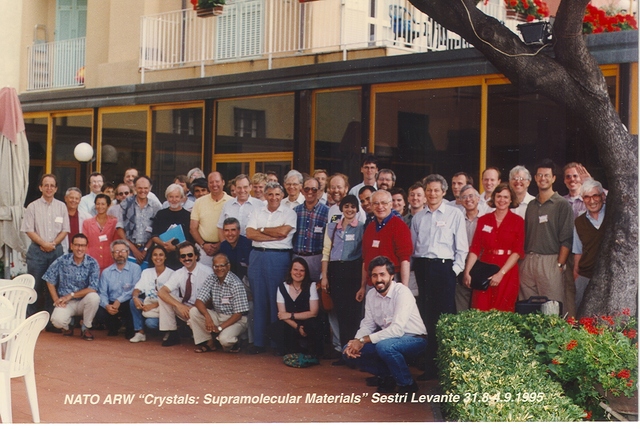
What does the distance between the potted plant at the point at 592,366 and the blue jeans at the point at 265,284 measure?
2694 mm

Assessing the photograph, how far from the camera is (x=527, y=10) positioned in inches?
281

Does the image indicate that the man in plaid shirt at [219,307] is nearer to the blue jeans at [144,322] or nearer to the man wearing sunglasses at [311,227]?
the blue jeans at [144,322]

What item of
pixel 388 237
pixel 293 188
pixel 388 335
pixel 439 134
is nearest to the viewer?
pixel 388 335

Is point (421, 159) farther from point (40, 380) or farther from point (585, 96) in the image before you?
point (40, 380)

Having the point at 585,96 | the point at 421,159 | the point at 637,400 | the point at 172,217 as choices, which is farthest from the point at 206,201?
the point at 637,400

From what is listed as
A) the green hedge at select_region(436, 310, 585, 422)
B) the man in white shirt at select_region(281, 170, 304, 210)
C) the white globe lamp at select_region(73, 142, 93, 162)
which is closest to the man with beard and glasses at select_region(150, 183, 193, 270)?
the white globe lamp at select_region(73, 142, 93, 162)

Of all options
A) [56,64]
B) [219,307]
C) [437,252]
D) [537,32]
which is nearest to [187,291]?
[219,307]

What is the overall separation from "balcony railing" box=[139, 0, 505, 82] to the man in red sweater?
1336 millimetres

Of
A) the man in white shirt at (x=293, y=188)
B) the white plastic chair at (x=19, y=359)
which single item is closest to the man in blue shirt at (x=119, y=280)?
the man in white shirt at (x=293, y=188)

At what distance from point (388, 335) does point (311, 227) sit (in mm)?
1630

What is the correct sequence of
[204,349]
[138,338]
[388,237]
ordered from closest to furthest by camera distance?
[388,237]
[204,349]
[138,338]

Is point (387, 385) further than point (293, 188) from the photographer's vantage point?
No

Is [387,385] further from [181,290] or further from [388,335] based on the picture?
[181,290]

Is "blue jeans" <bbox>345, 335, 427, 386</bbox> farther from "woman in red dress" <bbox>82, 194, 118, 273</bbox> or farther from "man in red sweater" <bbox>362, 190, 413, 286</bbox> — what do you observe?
"woman in red dress" <bbox>82, 194, 118, 273</bbox>
